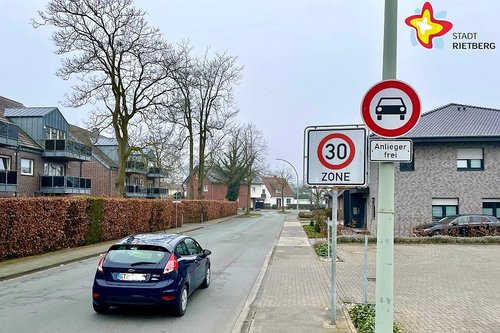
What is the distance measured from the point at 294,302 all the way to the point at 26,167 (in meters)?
32.2

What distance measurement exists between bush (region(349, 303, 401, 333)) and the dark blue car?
3079 millimetres

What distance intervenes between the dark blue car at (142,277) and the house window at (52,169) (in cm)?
3274

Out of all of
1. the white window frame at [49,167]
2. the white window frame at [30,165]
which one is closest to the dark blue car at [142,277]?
the white window frame at [30,165]

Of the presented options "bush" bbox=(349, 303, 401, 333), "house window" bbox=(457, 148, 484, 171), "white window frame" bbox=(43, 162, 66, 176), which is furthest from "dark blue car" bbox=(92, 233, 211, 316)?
"white window frame" bbox=(43, 162, 66, 176)

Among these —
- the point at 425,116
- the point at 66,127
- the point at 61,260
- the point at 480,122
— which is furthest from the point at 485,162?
the point at 66,127

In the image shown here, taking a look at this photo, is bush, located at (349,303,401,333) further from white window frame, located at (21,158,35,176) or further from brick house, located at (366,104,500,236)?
white window frame, located at (21,158,35,176)

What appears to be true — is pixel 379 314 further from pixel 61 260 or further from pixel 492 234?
pixel 492 234

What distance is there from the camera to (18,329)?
7102mm

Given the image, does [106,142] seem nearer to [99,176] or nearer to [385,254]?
[99,176]

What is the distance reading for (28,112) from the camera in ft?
125

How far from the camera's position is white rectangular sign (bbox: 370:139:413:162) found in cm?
439

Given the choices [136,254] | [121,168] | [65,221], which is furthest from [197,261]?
[121,168]

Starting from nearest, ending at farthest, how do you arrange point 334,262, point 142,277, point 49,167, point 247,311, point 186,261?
point 334,262 → point 142,277 → point 247,311 → point 186,261 → point 49,167

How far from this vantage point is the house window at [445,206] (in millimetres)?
27547
